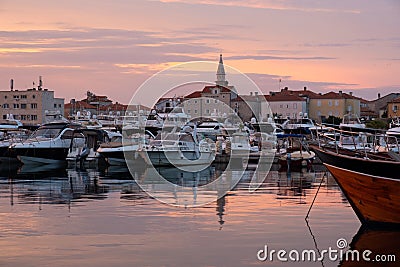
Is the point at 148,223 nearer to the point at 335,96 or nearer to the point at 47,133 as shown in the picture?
the point at 47,133

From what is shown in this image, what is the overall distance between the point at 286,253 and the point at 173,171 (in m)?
24.6

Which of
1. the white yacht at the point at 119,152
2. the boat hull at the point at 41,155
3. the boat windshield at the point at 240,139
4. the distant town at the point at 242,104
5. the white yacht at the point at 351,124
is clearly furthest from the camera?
the distant town at the point at 242,104

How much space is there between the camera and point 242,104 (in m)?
130

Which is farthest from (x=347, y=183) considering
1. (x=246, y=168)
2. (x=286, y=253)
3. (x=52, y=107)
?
(x=52, y=107)

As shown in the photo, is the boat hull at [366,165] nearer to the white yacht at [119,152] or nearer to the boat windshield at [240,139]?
the white yacht at [119,152]

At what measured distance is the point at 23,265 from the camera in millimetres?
12953

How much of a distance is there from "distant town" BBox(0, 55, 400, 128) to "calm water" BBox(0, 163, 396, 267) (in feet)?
265

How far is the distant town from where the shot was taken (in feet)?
379

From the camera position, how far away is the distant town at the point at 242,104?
116 m

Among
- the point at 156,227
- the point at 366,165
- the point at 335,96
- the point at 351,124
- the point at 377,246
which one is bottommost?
the point at 377,246

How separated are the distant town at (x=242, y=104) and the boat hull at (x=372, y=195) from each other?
87044 mm

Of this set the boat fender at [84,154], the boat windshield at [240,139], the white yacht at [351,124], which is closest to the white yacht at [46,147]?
the boat fender at [84,154]

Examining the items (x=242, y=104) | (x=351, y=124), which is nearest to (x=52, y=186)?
(x=351, y=124)

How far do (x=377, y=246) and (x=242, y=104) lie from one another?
115 m
